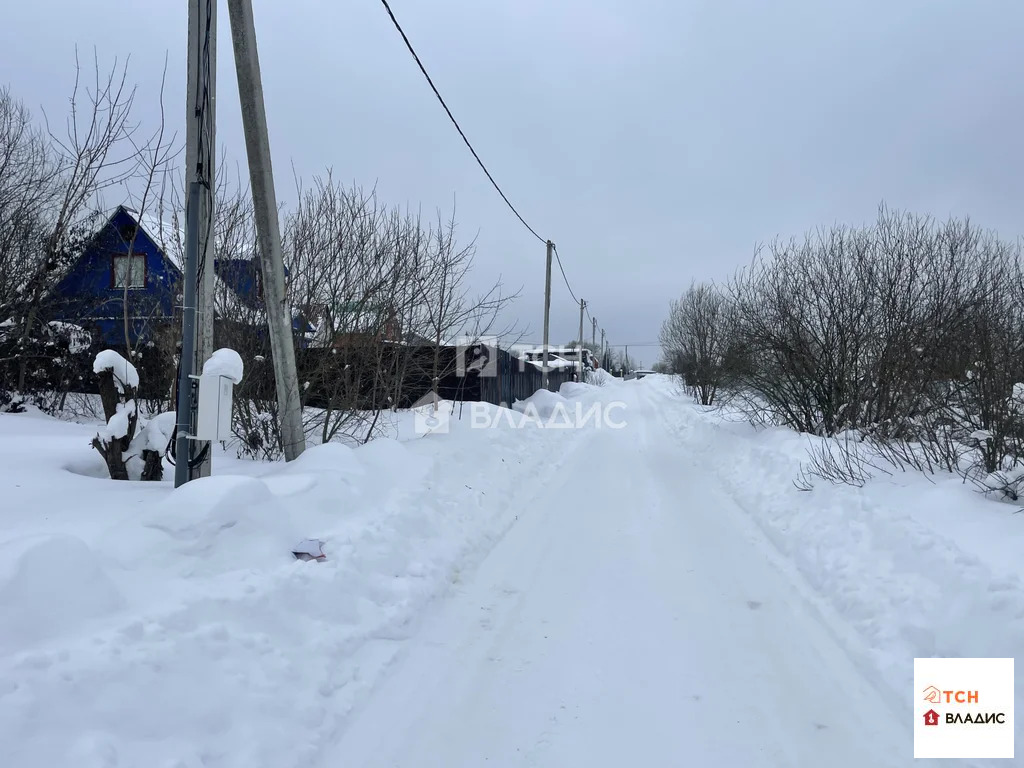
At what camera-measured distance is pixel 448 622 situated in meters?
4.11

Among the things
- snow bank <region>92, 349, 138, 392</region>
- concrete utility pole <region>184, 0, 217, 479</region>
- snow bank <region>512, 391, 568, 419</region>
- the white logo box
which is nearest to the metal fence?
snow bank <region>512, 391, 568, 419</region>

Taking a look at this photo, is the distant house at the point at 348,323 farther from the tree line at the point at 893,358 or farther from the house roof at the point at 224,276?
the tree line at the point at 893,358

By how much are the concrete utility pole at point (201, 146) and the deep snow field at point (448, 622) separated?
4.43ft

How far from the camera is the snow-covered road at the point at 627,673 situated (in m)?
2.80

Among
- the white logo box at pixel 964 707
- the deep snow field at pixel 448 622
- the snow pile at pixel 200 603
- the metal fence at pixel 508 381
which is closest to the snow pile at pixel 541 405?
the metal fence at pixel 508 381

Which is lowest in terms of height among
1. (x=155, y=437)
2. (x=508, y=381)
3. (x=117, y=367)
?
(x=155, y=437)

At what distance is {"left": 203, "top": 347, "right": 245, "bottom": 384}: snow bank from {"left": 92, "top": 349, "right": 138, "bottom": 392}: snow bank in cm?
108

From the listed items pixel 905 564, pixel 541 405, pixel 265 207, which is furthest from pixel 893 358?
pixel 541 405

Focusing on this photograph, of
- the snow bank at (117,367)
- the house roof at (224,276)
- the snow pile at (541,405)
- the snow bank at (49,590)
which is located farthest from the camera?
the snow pile at (541,405)

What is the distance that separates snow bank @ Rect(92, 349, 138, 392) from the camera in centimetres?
530

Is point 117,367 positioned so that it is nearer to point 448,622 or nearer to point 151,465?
point 151,465

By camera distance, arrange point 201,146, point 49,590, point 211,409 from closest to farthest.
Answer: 1. point 49,590
2. point 211,409
3. point 201,146

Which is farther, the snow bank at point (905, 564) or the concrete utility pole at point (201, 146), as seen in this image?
the concrete utility pole at point (201, 146)

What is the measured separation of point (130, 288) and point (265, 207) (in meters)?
4.62
